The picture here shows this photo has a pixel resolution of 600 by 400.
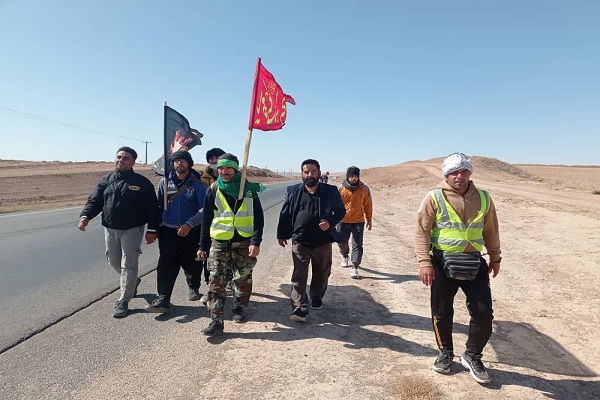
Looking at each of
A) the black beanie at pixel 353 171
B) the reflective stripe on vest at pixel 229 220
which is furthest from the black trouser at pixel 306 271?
the black beanie at pixel 353 171

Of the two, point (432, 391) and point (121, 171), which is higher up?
point (121, 171)

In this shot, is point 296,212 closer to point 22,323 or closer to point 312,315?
point 312,315

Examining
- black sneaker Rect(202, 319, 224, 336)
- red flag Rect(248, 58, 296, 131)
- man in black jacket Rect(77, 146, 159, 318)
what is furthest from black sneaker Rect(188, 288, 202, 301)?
red flag Rect(248, 58, 296, 131)

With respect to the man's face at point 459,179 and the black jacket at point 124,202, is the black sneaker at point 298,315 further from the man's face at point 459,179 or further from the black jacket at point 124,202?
the man's face at point 459,179

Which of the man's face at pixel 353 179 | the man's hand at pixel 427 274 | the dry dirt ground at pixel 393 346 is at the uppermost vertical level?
the man's face at pixel 353 179

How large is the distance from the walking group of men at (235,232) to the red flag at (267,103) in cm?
62

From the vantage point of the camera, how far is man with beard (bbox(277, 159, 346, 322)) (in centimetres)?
430

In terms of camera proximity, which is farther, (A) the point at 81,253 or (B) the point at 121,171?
(A) the point at 81,253

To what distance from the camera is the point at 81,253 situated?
7.12 meters

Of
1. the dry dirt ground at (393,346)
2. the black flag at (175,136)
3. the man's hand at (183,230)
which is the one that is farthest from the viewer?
the black flag at (175,136)

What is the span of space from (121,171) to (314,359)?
10.7ft

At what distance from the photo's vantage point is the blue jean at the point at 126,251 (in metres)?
4.34

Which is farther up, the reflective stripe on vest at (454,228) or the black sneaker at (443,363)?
the reflective stripe on vest at (454,228)

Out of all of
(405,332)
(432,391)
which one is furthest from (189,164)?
(432,391)
